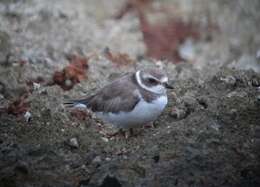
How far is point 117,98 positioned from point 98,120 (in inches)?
30.2

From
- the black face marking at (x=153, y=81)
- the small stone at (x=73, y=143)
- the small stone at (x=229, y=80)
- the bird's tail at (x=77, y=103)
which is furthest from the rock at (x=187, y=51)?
the small stone at (x=73, y=143)

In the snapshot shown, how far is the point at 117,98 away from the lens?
7301 millimetres

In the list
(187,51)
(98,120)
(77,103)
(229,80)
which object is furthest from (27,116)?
(187,51)

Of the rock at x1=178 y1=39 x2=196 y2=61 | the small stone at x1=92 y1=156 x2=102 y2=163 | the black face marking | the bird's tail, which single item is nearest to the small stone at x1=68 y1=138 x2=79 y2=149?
the small stone at x1=92 y1=156 x2=102 y2=163

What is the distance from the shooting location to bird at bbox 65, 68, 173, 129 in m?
7.05

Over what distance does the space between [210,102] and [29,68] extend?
3079mm

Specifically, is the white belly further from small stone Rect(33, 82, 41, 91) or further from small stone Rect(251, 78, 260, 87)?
small stone Rect(33, 82, 41, 91)

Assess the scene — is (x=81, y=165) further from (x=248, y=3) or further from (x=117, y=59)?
(x=248, y=3)

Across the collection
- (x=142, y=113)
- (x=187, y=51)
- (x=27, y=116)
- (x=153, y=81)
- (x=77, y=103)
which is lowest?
(x=187, y=51)

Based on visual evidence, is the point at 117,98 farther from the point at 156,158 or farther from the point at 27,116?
the point at 27,116

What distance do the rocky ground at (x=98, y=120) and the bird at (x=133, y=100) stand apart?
9.3 inches

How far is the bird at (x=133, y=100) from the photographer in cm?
705

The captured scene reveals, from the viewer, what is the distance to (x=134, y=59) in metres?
10.8

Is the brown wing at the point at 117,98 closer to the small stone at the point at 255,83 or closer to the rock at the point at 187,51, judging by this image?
the small stone at the point at 255,83
